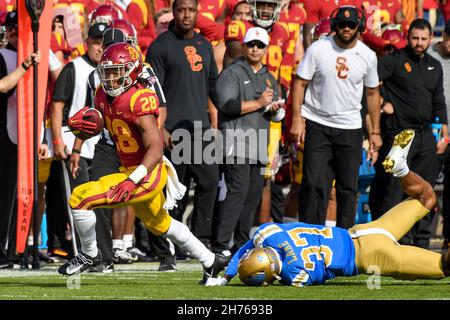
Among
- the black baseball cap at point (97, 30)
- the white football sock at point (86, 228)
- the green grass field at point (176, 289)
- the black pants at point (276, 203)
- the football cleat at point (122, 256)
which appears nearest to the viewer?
the green grass field at point (176, 289)

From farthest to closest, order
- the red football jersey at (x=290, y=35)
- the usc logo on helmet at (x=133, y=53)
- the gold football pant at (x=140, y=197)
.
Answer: the red football jersey at (x=290, y=35), the usc logo on helmet at (x=133, y=53), the gold football pant at (x=140, y=197)

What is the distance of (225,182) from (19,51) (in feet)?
7.14

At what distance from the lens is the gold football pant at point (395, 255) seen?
27.9ft

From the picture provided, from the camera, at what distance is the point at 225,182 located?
1144 centimetres

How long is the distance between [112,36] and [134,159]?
1.64 meters

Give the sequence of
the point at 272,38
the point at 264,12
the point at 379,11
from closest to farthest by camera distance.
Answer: the point at 264,12 < the point at 272,38 < the point at 379,11

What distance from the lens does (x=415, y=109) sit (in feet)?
40.0

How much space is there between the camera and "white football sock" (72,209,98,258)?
8.86 metres

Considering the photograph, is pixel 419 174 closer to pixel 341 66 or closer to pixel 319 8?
pixel 341 66

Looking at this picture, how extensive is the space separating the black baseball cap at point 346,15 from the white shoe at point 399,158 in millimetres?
2397

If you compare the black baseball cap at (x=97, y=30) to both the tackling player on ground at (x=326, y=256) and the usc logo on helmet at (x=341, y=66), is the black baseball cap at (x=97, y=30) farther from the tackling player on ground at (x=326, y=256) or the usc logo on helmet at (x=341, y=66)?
the tackling player on ground at (x=326, y=256)

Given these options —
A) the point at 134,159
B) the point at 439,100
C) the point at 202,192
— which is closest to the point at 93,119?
the point at 134,159

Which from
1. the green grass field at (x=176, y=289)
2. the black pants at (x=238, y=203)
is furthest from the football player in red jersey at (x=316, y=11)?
the green grass field at (x=176, y=289)
